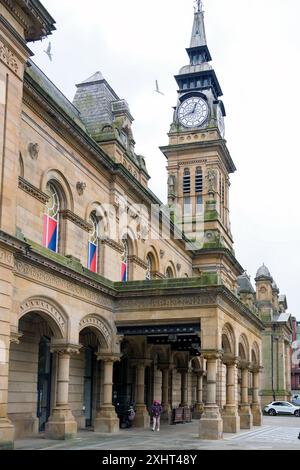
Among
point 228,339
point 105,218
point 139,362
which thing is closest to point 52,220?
point 105,218

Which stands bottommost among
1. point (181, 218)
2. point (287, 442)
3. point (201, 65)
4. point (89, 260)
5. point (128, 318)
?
point (287, 442)

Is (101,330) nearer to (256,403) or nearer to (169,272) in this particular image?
(256,403)

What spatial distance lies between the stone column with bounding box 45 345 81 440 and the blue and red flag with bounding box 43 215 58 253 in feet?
14.9

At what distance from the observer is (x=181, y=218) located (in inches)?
2285

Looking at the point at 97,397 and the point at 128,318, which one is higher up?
the point at 128,318

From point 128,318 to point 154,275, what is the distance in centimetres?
1128

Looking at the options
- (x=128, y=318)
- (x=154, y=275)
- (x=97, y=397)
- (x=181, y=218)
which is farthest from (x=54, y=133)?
(x=181, y=218)

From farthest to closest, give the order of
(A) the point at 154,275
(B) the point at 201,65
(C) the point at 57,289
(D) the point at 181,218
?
(B) the point at 201,65 → (D) the point at 181,218 → (A) the point at 154,275 → (C) the point at 57,289

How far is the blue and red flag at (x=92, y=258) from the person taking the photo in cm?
2838

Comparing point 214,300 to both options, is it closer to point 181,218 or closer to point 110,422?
point 110,422

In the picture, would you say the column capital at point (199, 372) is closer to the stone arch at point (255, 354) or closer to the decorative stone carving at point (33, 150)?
the stone arch at point (255, 354)

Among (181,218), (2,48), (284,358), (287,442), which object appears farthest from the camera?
(284,358)

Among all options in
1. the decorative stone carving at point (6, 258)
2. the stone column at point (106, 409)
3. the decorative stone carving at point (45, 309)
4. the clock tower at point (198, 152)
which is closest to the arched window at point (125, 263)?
the stone column at point (106, 409)

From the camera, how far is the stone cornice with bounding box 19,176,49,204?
22.4 meters
